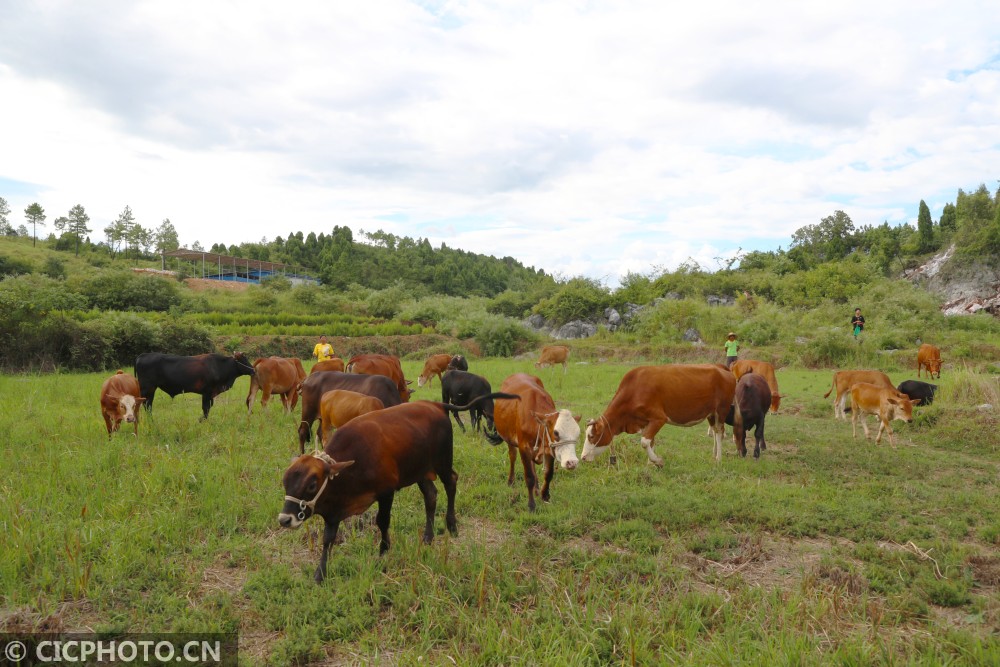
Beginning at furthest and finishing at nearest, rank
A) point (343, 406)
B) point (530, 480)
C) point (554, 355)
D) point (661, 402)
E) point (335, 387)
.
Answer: point (554, 355), point (335, 387), point (661, 402), point (343, 406), point (530, 480)

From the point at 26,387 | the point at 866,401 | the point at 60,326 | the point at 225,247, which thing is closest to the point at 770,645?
the point at 866,401

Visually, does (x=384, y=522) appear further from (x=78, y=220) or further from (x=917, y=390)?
(x=78, y=220)

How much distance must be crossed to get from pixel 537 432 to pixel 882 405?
25.0 ft

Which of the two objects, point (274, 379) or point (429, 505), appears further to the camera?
point (274, 379)

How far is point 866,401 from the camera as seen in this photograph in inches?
433

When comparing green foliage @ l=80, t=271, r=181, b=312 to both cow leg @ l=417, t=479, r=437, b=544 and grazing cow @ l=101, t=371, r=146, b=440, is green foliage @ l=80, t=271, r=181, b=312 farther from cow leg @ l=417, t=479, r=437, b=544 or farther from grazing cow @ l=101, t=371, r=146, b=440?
cow leg @ l=417, t=479, r=437, b=544

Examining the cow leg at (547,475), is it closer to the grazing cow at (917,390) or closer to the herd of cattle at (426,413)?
the herd of cattle at (426,413)

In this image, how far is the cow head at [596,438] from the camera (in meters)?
8.18

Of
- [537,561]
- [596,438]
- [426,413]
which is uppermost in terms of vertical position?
[426,413]

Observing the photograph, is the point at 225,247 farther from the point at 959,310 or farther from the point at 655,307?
the point at 959,310

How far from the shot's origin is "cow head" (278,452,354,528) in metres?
4.61

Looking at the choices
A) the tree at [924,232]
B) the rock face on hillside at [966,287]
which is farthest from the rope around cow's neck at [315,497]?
the tree at [924,232]

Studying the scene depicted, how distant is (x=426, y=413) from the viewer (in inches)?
232

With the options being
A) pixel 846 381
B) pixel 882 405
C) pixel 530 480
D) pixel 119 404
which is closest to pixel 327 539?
pixel 530 480
